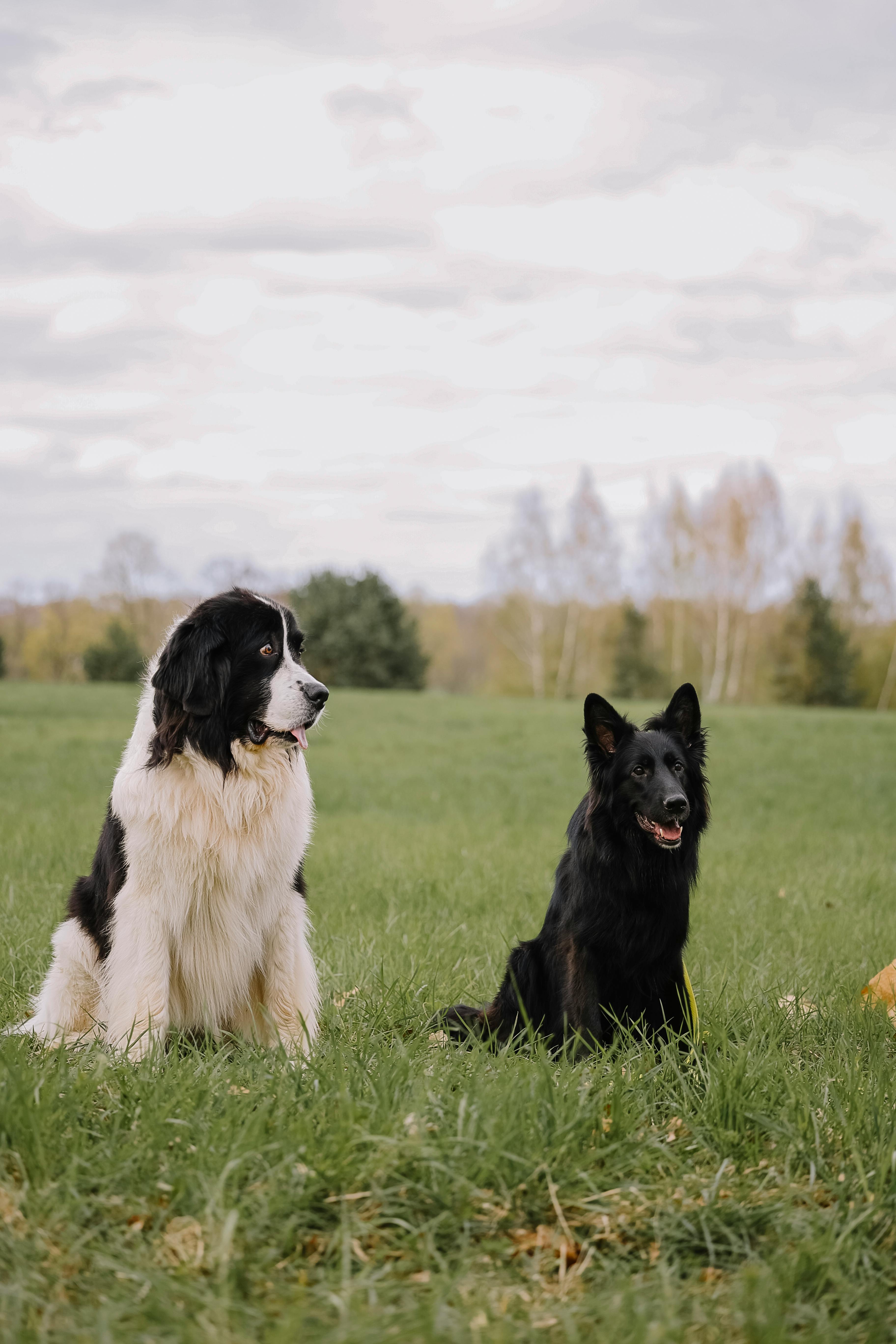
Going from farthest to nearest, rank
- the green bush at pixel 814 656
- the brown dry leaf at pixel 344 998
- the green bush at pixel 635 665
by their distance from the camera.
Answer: the green bush at pixel 635 665 < the green bush at pixel 814 656 < the brown dry leaf at pixel 344 998

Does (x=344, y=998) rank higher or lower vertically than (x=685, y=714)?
lower

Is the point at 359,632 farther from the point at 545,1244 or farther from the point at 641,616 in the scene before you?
the point at 545,1244

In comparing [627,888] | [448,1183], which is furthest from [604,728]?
[448,1183]

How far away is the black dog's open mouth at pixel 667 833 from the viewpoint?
3.76 m

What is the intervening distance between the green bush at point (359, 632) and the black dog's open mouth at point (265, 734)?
40.5m

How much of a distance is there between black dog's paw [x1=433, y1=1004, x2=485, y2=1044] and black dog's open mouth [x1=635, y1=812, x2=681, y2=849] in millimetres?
1081

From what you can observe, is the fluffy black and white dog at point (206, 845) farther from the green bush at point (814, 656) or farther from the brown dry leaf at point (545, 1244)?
the green bush at point (814, 656)

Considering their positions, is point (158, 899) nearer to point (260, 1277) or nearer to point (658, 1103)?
point (260, 1277)

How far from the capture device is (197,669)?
11.8 ft

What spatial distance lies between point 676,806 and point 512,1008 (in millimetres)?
1208

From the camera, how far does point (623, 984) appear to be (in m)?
3.94

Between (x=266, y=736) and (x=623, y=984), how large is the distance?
5.83ft

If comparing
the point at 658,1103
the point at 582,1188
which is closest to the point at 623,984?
the point at 658,1103

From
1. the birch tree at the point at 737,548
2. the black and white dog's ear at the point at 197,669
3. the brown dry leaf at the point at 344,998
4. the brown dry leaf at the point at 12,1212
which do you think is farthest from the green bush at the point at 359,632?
the brown dry leaf at the point at 12,1212
